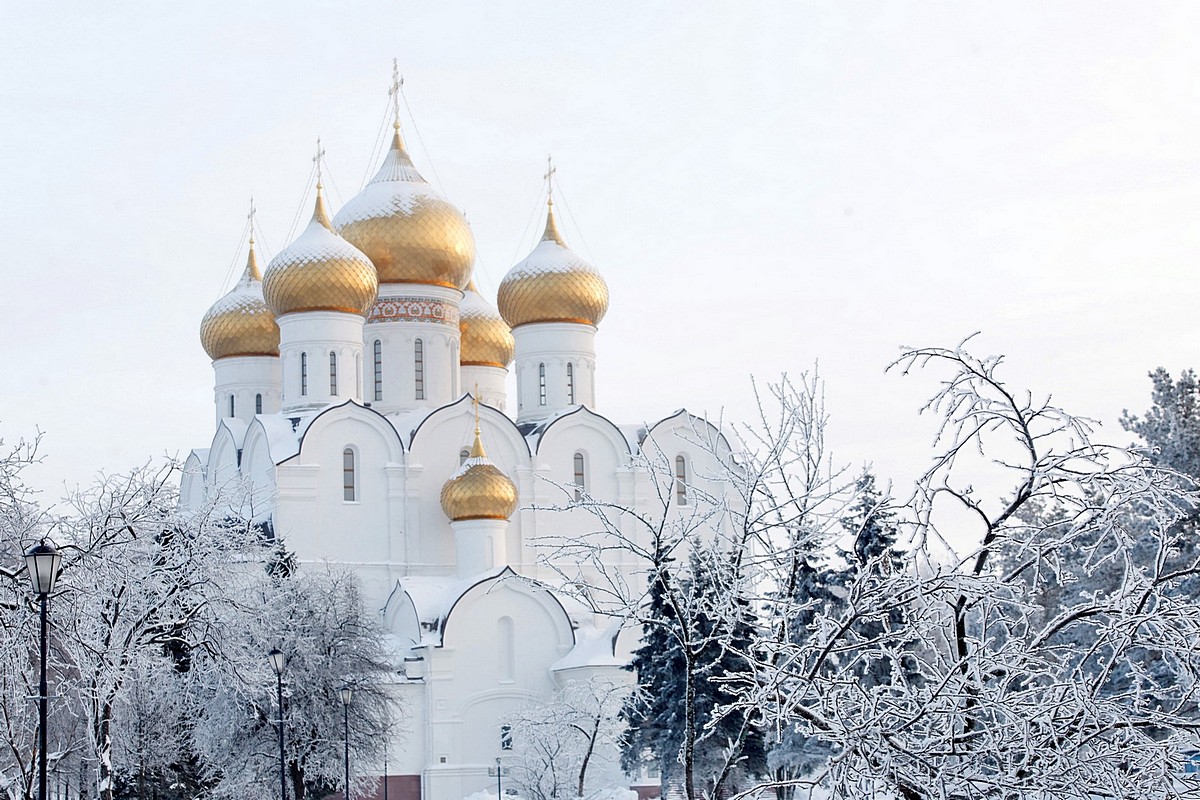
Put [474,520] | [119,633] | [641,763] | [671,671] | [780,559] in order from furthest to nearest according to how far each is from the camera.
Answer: [474,520]
[641,763]
[671,671]
[119,633]
[780,559]

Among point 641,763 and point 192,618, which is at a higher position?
point 192,618

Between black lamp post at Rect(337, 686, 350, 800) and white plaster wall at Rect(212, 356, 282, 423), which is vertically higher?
white plaster wall at Rect(212, 356, 282, 423)

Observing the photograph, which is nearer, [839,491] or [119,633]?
[839,491]

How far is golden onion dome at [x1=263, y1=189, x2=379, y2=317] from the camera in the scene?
3522 cm

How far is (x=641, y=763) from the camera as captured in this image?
27.7 metres

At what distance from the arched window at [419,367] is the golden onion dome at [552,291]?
2439mm

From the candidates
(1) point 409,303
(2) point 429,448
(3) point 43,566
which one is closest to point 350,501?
(2) point 429,448

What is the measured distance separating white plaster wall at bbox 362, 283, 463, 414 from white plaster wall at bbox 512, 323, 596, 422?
1941 millimetres

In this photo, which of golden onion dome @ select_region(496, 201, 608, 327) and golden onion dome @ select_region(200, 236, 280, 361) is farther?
golden onion dome @ select_region(200, 236, 280, 361)

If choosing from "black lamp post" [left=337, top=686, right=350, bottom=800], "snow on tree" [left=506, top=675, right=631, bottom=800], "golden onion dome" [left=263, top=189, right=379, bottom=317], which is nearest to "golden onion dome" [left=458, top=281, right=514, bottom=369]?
"golden onion dome" [left=263, top=189, right=379, bottom=317]

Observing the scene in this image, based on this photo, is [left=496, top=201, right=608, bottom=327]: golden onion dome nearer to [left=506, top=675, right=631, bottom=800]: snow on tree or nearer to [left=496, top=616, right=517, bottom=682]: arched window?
[left=496, top=616, right=517, bottom=682]: arched window

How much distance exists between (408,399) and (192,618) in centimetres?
2000

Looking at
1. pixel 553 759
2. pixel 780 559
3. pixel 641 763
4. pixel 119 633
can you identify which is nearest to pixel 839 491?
pixel 780 559

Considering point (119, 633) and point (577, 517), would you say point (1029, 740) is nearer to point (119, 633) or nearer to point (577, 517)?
point (119, 633)
